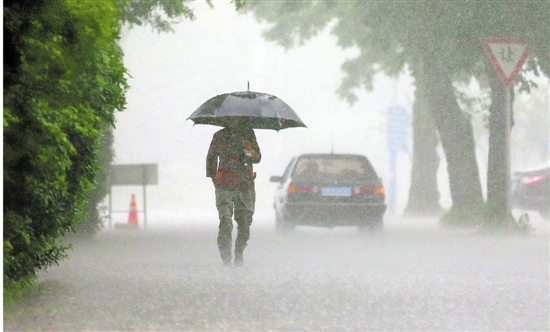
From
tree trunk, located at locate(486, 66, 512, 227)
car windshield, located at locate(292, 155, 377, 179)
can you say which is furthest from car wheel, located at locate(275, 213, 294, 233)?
tree trunk, located at locate(486, 66, 512, 227)

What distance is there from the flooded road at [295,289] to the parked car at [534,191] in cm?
733

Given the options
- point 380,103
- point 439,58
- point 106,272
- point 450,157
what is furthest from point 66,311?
point 380,103

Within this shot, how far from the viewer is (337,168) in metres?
18.3

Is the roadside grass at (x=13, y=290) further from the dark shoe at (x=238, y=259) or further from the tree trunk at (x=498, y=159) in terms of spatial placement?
the tree trunk at (x=498, y=159)

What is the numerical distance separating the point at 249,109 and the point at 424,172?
22151 millimetres

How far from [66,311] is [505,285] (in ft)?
14.0

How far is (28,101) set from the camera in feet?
21.4

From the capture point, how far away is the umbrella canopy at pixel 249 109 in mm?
11094

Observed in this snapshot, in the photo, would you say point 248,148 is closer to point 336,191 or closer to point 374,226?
point 336,191

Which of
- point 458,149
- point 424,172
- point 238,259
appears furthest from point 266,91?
point 238,259

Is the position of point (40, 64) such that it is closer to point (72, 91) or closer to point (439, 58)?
point (72, 91)

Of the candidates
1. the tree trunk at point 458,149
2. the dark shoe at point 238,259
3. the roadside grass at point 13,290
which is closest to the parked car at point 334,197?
the tree trunk at point 458,149

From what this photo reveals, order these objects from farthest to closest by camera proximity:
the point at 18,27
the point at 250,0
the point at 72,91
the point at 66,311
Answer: the point at 250,0 → the point at 66,311 → the point at 72,91 → the point at 18,27

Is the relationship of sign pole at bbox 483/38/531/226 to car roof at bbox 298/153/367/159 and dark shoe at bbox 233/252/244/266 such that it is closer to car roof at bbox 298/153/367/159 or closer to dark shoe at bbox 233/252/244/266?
car roof at bbox 298/153/367/159
